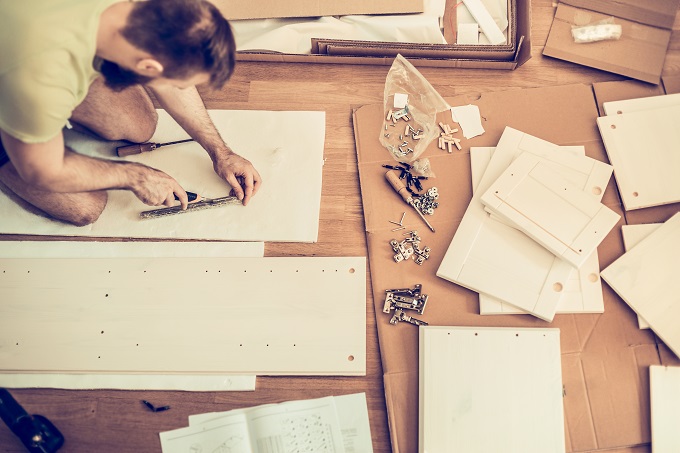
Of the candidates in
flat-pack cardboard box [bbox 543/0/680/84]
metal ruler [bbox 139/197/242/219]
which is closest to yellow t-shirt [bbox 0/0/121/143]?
metal ruler [bbox 139/197/242/219]

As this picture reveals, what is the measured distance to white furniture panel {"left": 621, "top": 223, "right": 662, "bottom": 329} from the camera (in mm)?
1651

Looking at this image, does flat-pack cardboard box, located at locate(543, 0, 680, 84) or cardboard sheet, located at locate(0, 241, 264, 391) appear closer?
cardboard sheet, located at locate(0, 241, 264, 391)

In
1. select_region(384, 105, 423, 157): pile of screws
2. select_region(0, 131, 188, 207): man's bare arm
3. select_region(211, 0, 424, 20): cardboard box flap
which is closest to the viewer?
select_region(0, 131, 188, 207): man's bare arm

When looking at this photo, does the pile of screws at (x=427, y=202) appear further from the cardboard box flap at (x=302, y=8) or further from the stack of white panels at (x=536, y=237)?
the cardboard box flap at (x=302, y=8)

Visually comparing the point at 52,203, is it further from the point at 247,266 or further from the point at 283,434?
A: the point at 283,434

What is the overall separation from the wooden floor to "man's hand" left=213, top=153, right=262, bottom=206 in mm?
202

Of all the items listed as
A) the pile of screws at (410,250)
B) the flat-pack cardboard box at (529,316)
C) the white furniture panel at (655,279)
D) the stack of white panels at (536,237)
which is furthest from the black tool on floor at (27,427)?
the white furniture panel at (655,279)

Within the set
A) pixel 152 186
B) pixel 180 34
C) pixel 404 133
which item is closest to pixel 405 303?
pixel 404 133

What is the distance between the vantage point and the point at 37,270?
68.6 inches

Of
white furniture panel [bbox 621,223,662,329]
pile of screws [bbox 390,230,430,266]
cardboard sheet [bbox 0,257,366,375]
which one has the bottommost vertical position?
cardboard sheet [bbox 0,257,366,375]

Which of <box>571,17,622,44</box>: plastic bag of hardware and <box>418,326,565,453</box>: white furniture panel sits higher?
<box>571,17,622,44</box>: plastic bag of hardware

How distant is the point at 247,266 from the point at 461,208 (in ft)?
2.36

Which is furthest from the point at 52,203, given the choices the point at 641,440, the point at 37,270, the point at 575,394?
the point at 641,440

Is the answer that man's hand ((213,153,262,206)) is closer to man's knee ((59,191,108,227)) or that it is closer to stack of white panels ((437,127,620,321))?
man's knee ((59,191,108,227))
